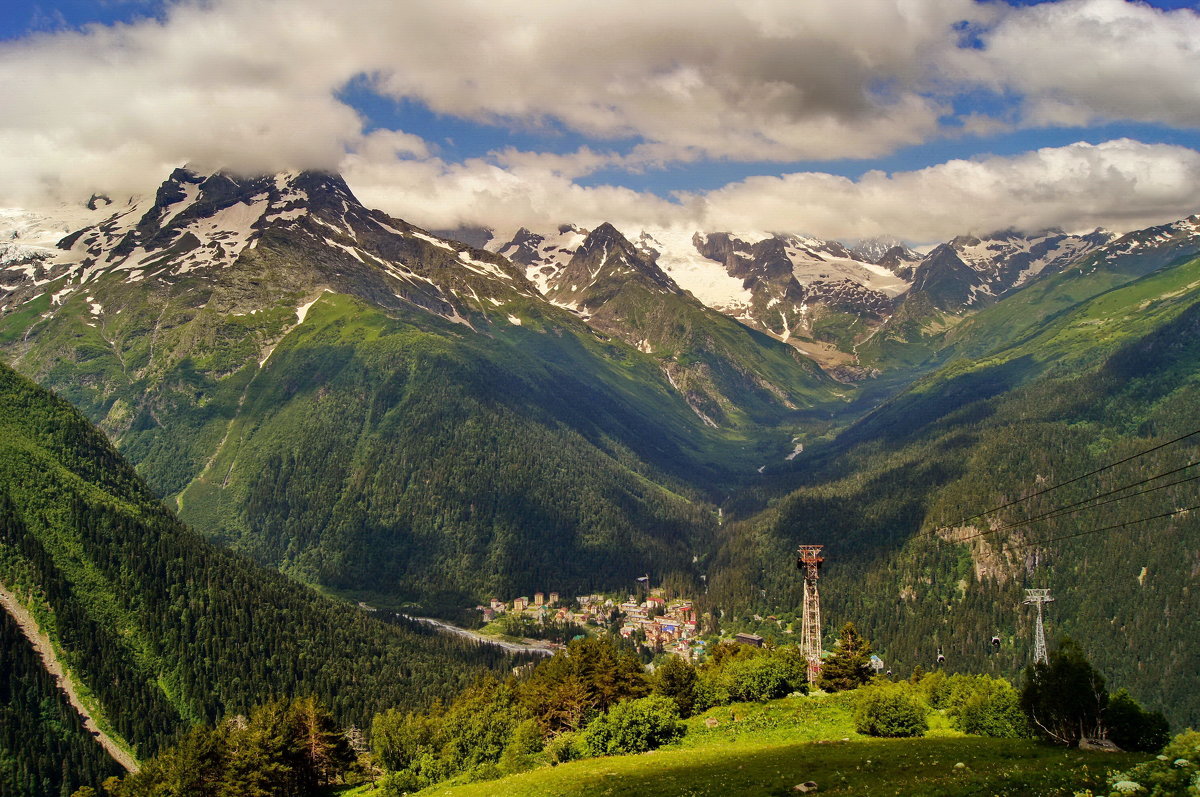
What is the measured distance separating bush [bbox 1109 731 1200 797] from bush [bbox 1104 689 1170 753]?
15201 mm

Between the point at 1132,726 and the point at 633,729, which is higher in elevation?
the point at 1132,726

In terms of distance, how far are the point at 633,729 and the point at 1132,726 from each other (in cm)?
4456

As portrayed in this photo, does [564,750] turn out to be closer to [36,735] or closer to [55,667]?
[36,735]

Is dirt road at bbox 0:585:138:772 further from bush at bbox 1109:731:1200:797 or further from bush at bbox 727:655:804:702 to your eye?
bush at bbox 1109:731:1200:797

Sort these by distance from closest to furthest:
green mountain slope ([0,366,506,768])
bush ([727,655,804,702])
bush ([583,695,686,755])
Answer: bush ([583,695,686,755]), bush ([727,655,804,702]), green mountain slope ([0,366,506,768])

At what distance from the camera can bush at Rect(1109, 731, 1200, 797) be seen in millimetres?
39500

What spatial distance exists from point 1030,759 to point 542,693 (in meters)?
64.6

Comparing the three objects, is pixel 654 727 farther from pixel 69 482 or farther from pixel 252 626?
pixel 69 482

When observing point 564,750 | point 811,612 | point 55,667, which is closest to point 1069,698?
point 564,750

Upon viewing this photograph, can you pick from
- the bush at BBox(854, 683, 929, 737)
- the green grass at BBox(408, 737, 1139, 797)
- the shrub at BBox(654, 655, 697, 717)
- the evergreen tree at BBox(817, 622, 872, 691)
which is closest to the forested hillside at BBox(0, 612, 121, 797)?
the green grass at BBox(408, 737, 1139, 797)

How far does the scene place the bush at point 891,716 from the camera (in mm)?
78875

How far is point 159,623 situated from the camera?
165m

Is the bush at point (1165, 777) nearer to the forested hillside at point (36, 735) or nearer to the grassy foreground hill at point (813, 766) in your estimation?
the grassy foreground hill at point (813, 766)

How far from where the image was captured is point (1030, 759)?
5722cm
